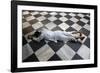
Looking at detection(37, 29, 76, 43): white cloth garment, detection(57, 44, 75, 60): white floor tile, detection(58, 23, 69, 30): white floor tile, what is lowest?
detection(57, 44, 75, 60): white floor tile

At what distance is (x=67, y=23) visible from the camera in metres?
1.75

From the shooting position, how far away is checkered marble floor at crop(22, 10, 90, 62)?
1638 mm

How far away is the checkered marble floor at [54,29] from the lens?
1.64 metres

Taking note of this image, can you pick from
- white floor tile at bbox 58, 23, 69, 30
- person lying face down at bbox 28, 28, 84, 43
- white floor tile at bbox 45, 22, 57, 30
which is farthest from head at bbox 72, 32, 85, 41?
white floor tile at bbox 45, 22, 57, 30

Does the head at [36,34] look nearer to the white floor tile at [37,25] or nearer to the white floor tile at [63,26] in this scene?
the white floor tile at [37,25]

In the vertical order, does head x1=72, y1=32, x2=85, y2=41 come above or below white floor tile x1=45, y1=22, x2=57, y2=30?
below

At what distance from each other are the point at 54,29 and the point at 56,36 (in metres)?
0.08

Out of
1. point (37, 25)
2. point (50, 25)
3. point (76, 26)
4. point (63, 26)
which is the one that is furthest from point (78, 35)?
point (37, 25)

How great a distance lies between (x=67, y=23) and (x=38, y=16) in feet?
1.11

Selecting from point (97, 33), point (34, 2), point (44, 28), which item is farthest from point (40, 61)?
point (97, 33)

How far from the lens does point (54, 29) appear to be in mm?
1712

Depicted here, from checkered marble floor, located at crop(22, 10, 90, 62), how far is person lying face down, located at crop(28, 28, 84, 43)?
0.03 metres

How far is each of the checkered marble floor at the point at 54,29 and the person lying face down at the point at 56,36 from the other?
3cm

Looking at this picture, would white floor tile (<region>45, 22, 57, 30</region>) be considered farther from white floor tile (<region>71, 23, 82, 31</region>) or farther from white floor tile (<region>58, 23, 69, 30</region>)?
white floor tile (<region>71, 23, 82, 31</region>)
